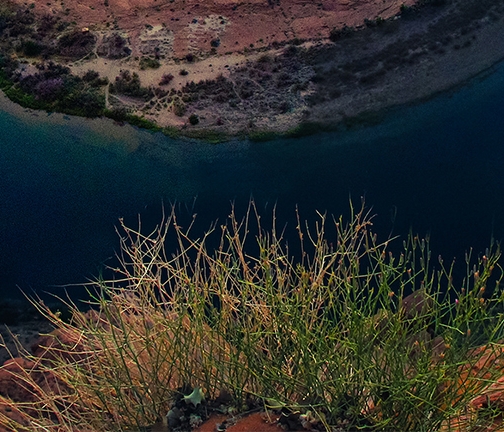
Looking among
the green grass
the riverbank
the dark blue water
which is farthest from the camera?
the riverbank

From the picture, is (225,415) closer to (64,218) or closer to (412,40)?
(64,218)

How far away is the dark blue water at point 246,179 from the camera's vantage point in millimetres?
17547

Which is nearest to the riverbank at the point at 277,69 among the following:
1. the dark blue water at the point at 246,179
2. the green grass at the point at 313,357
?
the dark blue water at the point at 246,179

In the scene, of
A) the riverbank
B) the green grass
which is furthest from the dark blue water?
the green grass

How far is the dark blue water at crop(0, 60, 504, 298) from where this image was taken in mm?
17547

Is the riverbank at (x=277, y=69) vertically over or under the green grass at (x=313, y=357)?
over

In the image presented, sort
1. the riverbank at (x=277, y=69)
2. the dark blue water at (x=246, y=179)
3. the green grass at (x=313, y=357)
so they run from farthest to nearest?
1. the riverbank at (x=277, y=69)
2. the dark blue water at (x=246, y=179)
3. the green grass at (x=313, y=357)

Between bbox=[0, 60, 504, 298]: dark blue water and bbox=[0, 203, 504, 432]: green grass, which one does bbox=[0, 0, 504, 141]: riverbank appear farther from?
bbox=[0, 203, 504, 432]: green grass

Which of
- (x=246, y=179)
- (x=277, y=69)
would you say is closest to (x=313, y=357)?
(x=246, y=179)

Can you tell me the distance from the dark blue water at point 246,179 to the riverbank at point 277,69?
2.83 feet

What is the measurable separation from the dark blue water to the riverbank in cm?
86

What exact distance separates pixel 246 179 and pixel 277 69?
562 cm

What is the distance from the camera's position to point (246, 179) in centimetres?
1894

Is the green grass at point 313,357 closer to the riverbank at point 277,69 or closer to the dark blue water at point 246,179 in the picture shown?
the dark blue water at point 246,179
